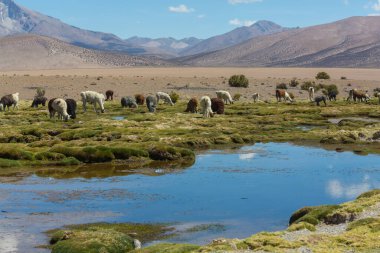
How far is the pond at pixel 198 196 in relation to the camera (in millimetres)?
18031

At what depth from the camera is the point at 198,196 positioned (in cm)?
2191

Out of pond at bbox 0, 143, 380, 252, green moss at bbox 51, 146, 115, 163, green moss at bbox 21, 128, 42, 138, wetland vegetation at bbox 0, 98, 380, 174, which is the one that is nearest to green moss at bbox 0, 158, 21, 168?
wetland vegetation at bbox 0, 98, 380, 174

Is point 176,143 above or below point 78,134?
below

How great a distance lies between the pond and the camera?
18.0 meters

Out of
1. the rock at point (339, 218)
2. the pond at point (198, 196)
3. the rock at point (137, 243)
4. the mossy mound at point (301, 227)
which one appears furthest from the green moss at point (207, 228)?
the rock at point (339, 218)

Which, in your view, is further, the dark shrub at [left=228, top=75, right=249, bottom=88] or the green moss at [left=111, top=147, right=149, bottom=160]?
the dark shrub at [left=228, top=75, right=249, bottom=88]

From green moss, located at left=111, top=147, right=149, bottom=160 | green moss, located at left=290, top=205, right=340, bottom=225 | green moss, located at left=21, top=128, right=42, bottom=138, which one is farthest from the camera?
green moss, located at left=21, top=128, right=42, bottom=138

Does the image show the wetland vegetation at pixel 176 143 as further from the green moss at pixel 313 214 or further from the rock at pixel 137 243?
the rock at pixel 137 243

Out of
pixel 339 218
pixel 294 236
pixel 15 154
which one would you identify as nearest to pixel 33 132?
pixel 15 154

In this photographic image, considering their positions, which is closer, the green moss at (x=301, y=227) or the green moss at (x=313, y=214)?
the green moss at (x=301, y=227)

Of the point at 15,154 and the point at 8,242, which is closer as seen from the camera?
the point at 8,242

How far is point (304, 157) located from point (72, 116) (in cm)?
1849

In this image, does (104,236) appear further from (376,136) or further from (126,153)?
(376,136)

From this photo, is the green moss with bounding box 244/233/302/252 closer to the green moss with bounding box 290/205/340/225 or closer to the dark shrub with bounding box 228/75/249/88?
the green moss with bounding box 290/205/340/225
